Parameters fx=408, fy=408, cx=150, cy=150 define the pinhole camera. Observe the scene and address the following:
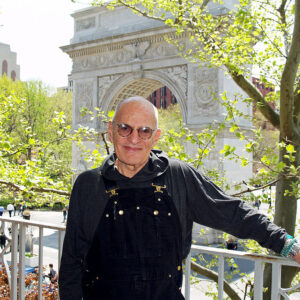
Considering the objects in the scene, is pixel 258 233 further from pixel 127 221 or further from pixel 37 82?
pixel 37 82

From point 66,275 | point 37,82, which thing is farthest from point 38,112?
point 66,275

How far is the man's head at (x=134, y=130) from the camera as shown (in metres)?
2.05

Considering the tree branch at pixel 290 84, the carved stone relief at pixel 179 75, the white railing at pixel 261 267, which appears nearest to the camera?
the white railing at pixel 261 267

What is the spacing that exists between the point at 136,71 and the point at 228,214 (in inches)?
676

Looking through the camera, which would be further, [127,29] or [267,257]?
[127,29]

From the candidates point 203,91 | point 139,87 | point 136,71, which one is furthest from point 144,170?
point 139,87

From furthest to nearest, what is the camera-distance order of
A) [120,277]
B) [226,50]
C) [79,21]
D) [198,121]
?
[79,21], [198,121], [226,50], [120,277]

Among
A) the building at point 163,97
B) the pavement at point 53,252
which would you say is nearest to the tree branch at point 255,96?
the pavement at point 53,252

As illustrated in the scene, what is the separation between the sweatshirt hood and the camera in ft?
6.68

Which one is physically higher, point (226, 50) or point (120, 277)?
point (226, 50)

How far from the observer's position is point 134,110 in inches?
80.9

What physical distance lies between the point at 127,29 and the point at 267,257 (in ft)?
58.3

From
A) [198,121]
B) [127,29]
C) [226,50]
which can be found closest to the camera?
[226,50]

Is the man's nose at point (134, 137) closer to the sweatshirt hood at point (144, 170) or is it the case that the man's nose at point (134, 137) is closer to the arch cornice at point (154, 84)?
the sweatshirt hood at point (144, 170)
